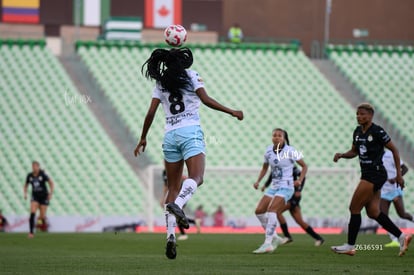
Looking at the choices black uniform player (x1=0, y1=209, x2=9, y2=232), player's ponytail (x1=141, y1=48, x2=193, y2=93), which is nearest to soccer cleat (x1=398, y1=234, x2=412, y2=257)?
player's ponytail (x1=141, y1=48, x2=193, y2=93)

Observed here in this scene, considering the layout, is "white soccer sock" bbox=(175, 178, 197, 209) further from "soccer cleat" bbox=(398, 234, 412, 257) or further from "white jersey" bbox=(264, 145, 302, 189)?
"white jersey" bbox=(264, 145, 302, 189)

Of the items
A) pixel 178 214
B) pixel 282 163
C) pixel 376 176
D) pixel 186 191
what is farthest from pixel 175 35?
pixel 282 163

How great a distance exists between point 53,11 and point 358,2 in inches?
514

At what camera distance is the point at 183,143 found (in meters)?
11.4

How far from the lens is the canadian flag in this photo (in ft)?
125

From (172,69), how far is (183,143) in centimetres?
90

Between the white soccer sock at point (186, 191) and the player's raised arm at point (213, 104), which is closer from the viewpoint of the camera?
the player's raised arm at point (213, 104)

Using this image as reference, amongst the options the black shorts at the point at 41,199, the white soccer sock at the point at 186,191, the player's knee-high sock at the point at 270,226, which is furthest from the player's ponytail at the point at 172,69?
the black shorts at the point at 41,199

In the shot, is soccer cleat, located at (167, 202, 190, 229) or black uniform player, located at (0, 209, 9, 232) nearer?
soccer cleat, located at (167, 202, 190, 229)

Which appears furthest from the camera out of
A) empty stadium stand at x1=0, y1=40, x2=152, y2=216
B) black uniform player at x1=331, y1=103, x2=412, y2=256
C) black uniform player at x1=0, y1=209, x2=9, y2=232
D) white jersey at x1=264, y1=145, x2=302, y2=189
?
empty stadium stand at x1=0, y1=40, x2=152, y2=216

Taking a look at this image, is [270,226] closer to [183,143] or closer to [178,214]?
[183,143]

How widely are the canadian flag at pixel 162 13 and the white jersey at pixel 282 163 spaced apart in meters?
22.0

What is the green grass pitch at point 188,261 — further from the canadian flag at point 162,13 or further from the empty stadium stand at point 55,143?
the canadian flag at point 162,13

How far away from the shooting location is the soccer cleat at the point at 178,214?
10680 millimetres
